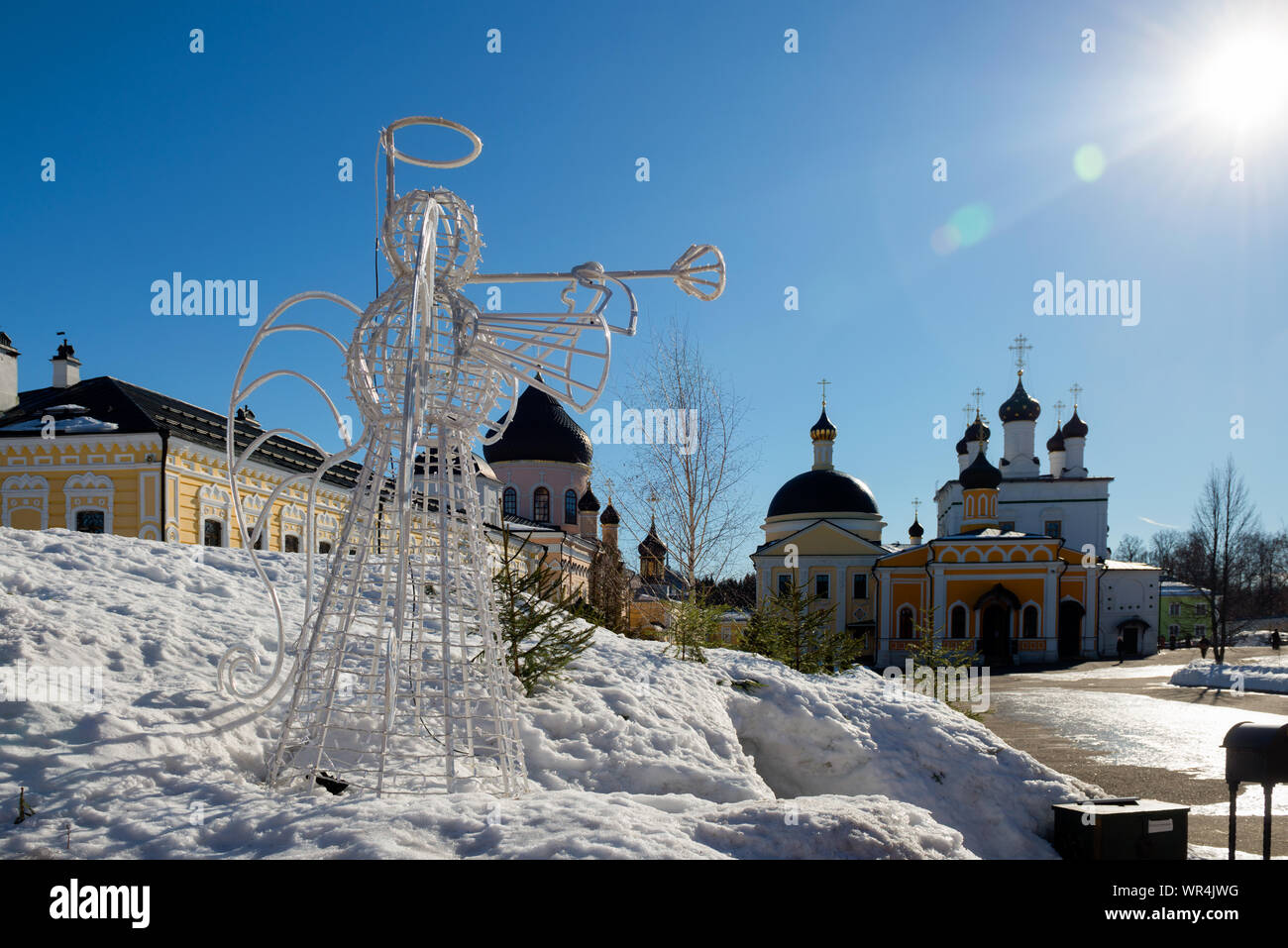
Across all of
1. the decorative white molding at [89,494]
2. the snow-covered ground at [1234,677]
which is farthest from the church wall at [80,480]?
the snow-covered ground at [1234,677]

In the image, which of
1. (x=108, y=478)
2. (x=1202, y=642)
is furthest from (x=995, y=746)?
(x=1202, y=642)

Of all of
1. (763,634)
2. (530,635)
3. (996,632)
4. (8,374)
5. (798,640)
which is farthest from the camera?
(996,632)

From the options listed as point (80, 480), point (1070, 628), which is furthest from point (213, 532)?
point (1070, 628)

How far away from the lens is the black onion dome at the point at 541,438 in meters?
39.6

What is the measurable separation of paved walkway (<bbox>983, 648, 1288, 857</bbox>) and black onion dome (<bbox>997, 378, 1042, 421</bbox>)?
24.8 metres

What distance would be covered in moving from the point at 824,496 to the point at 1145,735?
30.0 meters

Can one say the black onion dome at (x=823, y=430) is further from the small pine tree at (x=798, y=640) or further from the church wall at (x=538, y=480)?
the small pine tree at (x=798, y=640)

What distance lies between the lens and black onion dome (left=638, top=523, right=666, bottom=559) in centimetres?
1430

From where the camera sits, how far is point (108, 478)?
1443cm

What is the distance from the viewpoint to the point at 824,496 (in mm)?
42656

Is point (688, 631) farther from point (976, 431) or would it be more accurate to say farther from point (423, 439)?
point (976, 431)

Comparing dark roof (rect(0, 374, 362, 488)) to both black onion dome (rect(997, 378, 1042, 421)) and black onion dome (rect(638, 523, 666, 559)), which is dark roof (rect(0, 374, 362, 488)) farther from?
black onion dome (rect(997, 378, 1042, 421))
